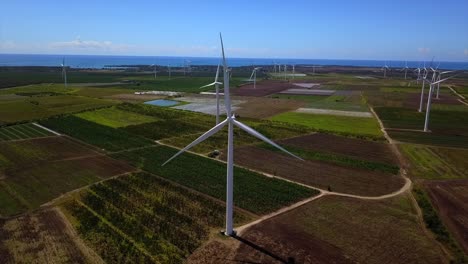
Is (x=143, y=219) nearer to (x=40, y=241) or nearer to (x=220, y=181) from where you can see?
(x=40, y=241)

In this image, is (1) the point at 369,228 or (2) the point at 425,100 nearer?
(1) the point at 369,228

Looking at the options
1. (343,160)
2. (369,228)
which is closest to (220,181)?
(369,228)

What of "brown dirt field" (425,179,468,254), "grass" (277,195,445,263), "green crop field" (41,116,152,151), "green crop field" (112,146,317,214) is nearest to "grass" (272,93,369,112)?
"brown dirt field" (425,179,468,254)

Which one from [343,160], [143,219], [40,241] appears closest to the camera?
[40,241]

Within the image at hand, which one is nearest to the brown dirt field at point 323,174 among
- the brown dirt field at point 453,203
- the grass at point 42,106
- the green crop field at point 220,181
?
the green crop field at point 220,181

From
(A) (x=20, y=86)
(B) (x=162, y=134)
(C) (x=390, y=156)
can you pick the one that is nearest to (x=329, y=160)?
(C) (x=390, y=156)

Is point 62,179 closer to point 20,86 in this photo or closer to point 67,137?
point 67,137
